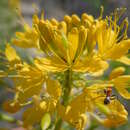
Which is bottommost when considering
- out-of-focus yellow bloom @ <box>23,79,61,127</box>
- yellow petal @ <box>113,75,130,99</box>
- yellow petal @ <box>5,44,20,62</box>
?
out-of-focus yellow bloom @ <box>23,79,61,127</box>

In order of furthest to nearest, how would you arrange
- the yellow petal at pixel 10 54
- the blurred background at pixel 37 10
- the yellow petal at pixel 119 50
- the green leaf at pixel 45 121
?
the blurred background at pixel 37 10
the yellow petal at pixel 10 54
the yellow petal at pixel 119 50
the green leaf at pixel 45 121

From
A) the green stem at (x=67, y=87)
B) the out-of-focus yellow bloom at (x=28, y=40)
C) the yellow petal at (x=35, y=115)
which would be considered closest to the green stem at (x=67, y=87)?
the green stem at (x=67, y=87)

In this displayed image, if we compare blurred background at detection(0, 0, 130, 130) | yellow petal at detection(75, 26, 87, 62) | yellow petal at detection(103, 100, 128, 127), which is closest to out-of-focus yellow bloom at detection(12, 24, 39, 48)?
blurred background at detection(0, 0, 130, 130)

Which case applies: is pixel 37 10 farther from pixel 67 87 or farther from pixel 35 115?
pixel 35 115

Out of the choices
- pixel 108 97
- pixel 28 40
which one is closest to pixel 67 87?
pixel 108 97

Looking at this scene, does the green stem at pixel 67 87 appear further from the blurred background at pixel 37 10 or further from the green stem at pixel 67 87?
the blurred background at pixel 37 10

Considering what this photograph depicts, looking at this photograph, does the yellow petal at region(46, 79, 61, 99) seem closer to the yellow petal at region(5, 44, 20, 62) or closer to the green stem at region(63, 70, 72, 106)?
the green stem at region(63, 70, 72, 106)

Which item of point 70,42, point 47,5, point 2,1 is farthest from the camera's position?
point 47,5

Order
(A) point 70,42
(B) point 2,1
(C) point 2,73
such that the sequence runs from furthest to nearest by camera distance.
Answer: (B) point 2,1, (C) point 2,73, (A) point 70,42

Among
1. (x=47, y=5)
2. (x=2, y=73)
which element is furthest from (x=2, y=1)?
(x=2, y=73)

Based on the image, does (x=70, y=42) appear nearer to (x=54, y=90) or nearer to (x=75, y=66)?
(x=75, y=66)

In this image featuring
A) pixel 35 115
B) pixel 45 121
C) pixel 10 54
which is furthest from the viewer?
pixel 10 54
